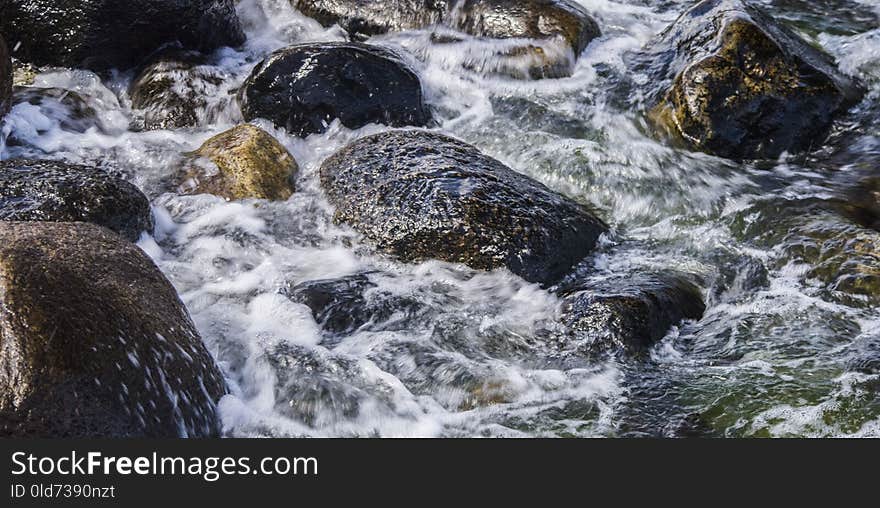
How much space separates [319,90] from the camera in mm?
7711

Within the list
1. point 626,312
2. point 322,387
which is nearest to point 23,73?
point 322,387

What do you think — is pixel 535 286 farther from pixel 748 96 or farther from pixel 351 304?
pixel 748 96

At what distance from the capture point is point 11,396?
145 inches

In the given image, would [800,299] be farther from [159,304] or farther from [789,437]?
[159,304]

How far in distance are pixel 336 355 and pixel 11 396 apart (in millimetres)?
1942

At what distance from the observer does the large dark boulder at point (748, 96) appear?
295 inches

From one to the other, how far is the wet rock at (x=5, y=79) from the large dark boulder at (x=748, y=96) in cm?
503

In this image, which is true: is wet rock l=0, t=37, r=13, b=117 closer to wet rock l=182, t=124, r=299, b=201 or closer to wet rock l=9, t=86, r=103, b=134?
wet rock l=9, t=86, r=103, b=134

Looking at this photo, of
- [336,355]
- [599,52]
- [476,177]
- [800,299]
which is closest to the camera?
[336,355]

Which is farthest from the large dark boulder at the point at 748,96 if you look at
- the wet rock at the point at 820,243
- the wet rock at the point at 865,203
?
the wet rock at the point at 820,243

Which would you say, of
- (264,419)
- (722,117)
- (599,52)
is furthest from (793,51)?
(264,419)

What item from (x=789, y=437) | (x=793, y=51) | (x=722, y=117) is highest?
(x=793, y=51)

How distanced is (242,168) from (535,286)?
2386 mm

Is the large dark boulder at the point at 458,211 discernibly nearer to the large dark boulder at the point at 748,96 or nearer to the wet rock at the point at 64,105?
the large dark boulder at the point at 748,96
